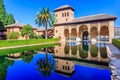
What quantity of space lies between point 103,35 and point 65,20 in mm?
15716

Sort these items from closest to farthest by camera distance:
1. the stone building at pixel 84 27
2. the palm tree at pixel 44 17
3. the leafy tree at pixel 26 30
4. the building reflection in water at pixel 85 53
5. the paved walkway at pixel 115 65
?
the paved walkway at pixel 115 65
the building reflection in water at pixel 85 53
the stone building at pixel 84 27
the palm tree at pixel 44 17
the leafy tree at pixel 26 30

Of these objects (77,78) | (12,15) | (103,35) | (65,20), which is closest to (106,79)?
(77,78)

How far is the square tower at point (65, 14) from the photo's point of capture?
51.3 meters

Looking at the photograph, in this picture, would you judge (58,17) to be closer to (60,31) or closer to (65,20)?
(65,20)

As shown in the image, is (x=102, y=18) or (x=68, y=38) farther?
(x=68, y=38)

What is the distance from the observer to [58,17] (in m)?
54.4

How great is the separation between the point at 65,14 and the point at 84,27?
385 inches

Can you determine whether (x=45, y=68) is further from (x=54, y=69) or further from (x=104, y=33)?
(x=104, y=33)

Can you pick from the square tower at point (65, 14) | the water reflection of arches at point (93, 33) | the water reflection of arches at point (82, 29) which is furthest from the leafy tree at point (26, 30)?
the water reflection of arches at point (93, 33)

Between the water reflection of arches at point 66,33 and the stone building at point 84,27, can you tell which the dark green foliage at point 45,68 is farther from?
the water reflection of arches at point 66,33

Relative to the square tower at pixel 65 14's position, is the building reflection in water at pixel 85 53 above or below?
below

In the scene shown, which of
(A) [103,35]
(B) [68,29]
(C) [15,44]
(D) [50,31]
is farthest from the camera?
(D) [50,31]

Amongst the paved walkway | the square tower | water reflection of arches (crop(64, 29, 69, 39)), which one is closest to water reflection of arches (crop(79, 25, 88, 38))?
water reflection of arches (crop(64, 29, 69, 39))

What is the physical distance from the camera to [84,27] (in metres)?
47.2
